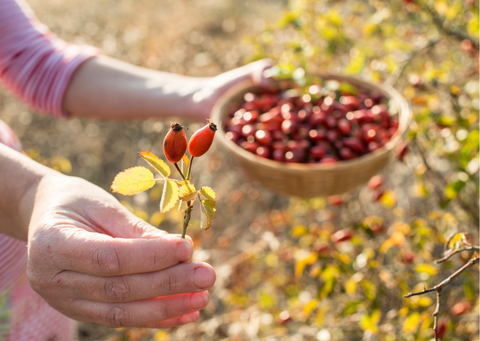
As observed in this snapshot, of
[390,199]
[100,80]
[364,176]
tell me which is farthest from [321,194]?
[100,80]

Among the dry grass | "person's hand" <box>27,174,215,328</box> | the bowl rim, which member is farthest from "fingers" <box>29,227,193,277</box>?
the dry grass

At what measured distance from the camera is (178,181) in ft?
1.44

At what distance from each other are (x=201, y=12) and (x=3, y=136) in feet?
11.6

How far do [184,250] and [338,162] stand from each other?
709 millimetres

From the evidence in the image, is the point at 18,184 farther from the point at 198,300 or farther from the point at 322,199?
the point at 322,199

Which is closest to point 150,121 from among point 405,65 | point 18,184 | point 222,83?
point 222,83

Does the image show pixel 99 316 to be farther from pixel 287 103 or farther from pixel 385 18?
pixel 385 18

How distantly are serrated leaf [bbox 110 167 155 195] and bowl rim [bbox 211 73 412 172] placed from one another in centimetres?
64

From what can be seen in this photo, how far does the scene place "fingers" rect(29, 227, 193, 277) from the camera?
521mm

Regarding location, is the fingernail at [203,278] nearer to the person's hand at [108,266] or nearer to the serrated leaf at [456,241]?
the person's hand at [108,266]

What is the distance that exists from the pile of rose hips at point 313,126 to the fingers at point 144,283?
2.10ft

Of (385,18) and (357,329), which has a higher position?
(385,18)

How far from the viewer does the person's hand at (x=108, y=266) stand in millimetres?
526

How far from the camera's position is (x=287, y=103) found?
1329 millimetres
